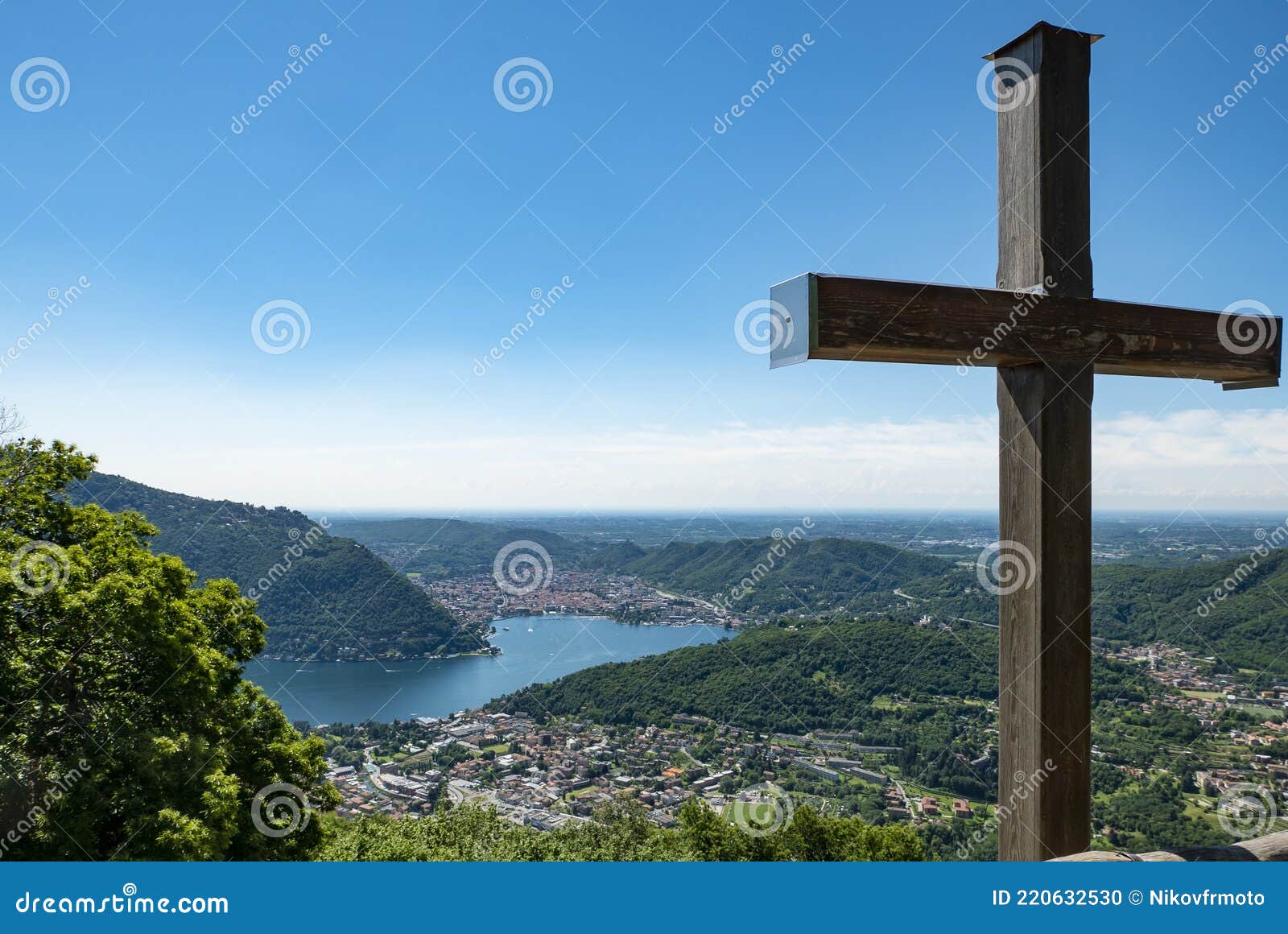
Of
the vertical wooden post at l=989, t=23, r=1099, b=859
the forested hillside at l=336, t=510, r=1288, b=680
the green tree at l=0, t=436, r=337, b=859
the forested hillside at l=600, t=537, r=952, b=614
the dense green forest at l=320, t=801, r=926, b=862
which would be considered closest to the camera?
the vertical wooden post at l=989, t=23, r=1099, b=859

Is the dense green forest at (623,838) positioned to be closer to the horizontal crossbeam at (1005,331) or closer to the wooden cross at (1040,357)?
the wooden cross at (1040,357)

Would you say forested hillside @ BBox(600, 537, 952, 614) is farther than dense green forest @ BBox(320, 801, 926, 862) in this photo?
Yes

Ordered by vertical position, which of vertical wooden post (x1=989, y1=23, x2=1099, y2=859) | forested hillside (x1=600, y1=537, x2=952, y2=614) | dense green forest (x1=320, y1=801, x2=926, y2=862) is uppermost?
forested hillside (x1=600, y1=537, x2=952, y2=614)

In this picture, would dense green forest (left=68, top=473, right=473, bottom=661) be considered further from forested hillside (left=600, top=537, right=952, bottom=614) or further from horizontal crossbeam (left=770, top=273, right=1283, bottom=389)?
horizontal crossbeam (left=770, top=273, right=1283, bottom=389)

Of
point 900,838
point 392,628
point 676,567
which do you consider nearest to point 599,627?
point 676,567

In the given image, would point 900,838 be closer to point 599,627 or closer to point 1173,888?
point 1173,888

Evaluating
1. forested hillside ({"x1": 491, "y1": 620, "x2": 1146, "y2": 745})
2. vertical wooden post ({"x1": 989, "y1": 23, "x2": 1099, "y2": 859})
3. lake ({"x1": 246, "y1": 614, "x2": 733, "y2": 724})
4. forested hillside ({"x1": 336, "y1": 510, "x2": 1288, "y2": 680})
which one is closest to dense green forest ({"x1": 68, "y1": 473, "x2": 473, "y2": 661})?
lake ({"x1": 246, "y1": 614, "x2": 733, "y2": 724})
